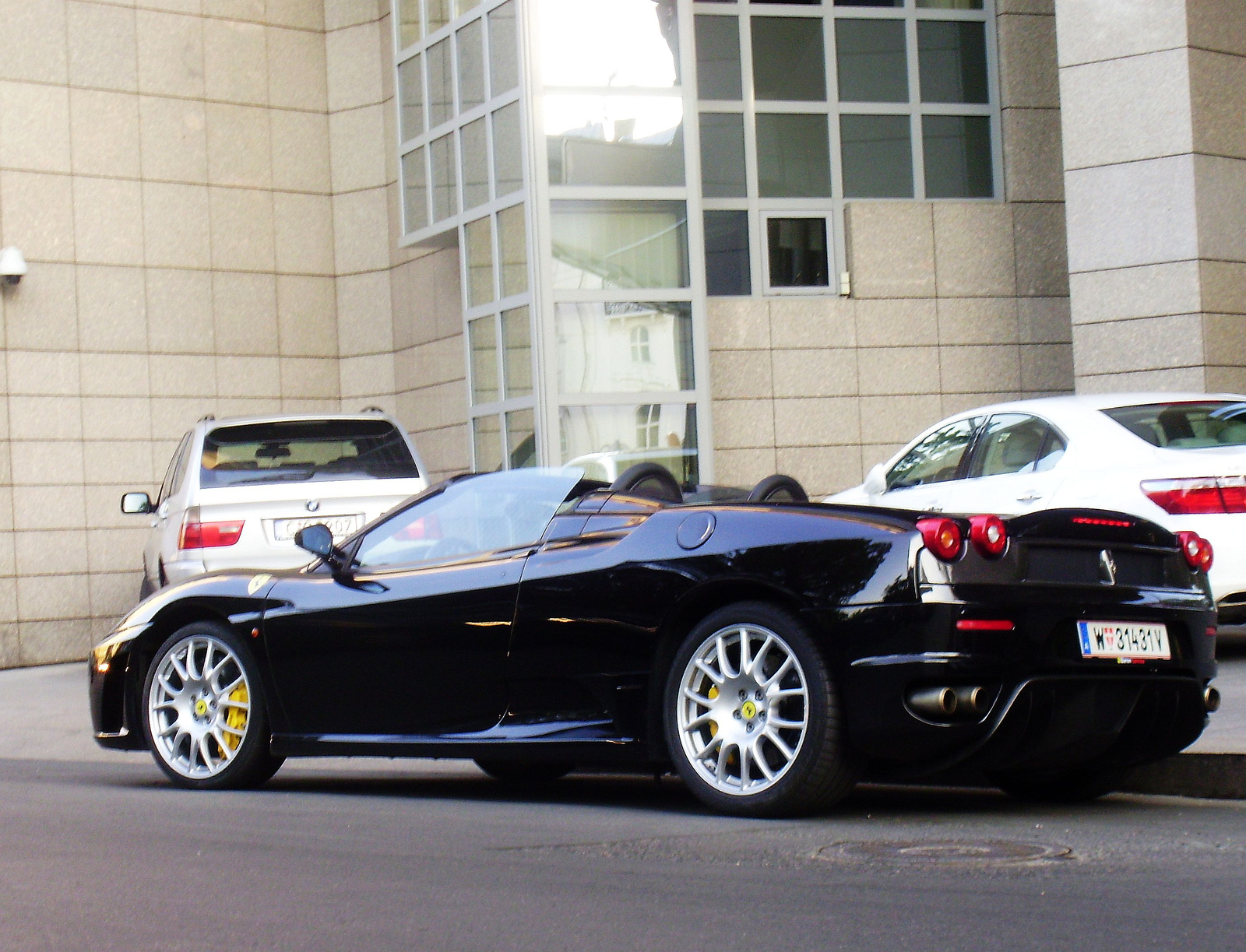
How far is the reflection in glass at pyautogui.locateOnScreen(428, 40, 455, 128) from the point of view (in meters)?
16.3

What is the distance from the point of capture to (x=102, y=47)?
1702 cm

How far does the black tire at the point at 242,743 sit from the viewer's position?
23.0 ft

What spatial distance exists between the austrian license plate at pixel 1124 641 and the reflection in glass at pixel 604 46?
10.2 metres

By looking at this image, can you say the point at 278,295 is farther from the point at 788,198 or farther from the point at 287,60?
the point at 788,198

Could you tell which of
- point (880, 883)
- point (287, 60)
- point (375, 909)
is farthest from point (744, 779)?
point (287, 60)

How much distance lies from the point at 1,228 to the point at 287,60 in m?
3.55

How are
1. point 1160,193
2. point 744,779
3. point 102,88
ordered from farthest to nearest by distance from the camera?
point 102,88 < point 1160,193 < point 744,779

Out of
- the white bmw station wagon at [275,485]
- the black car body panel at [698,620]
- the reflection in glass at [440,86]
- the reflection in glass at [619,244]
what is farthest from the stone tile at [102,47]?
the black car body panel at [698,620]

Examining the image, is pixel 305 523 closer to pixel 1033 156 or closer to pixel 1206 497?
pixel 1206 497

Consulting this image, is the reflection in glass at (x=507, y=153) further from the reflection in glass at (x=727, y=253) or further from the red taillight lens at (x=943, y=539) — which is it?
the red taillight lens at (x=943, y=539)

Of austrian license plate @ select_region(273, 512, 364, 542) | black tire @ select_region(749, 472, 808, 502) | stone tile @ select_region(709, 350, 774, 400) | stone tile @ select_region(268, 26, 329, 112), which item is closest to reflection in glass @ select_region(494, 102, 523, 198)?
stone tile @ select_region(709, 350, 774, 400)

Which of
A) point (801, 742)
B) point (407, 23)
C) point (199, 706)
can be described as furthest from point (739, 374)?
point (801, 742)

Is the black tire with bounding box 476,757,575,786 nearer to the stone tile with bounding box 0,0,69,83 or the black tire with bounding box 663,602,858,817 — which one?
the black tire with bounding box 663,602,858,817

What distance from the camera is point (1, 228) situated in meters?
16.4
